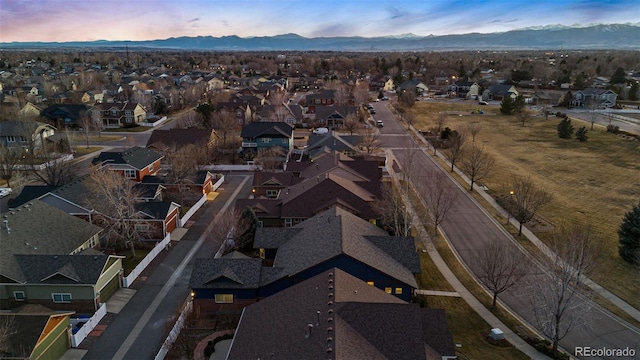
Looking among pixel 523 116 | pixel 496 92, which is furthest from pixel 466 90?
pixel 523 116

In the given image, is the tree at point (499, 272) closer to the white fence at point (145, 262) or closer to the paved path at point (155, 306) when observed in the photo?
the paved path at point (155, 306)

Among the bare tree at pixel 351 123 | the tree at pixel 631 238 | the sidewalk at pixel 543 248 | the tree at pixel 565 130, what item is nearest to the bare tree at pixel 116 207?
the sidewalk at pixel 543 248

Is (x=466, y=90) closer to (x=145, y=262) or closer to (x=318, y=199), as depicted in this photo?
(x=318, y=199)

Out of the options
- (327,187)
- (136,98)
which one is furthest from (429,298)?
(136,98)

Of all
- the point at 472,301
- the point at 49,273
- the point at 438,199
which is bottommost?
the point at 472,301

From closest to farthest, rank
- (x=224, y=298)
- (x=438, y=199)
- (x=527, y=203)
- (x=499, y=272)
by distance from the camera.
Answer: (x=499, y=272) → (x=224, y=298) → (x=438, y=199) → (x=527, y=203)
